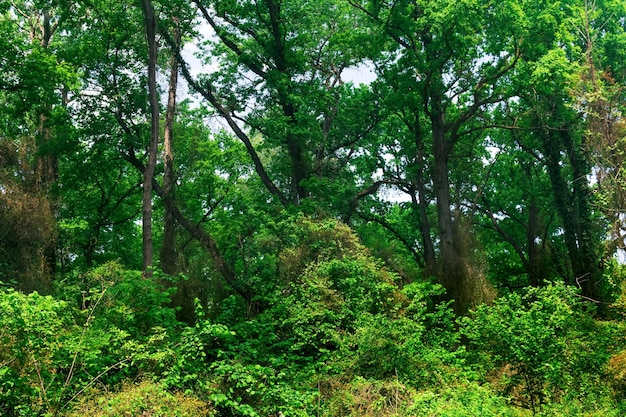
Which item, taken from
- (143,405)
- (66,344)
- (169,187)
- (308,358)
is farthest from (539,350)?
(169,187)

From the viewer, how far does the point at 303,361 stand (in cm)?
1211

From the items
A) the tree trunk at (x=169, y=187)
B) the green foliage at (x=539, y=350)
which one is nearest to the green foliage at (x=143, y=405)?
the green foliage at (x=539, y=350)

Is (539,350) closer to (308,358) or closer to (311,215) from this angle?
(308,358)

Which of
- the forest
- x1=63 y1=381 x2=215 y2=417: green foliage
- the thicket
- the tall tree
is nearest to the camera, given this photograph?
x1=63 y1=381 x2=215 y2=417: green foliage

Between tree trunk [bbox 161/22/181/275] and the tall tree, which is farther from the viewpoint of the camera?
tree trunk [bbox 161/22/181/275]

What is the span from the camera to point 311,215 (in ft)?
54.9

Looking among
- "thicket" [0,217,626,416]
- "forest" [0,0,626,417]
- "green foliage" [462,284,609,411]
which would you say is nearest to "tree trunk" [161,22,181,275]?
"forest" [0,0,626,417]

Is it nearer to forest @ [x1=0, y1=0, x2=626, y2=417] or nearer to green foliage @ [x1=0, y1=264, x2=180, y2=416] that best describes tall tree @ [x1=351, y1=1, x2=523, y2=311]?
forest @ [x1=0, y1=0, x2=626, y2=417]

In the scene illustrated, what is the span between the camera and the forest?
929cm

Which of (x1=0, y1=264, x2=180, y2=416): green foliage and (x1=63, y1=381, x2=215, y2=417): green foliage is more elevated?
(x1=0, y1=264, x2=180, y2=416): green foliage

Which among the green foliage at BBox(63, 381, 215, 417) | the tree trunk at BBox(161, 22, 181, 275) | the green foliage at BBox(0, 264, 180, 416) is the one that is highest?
the tree trunk at BBox(161, 22, 181, 275)

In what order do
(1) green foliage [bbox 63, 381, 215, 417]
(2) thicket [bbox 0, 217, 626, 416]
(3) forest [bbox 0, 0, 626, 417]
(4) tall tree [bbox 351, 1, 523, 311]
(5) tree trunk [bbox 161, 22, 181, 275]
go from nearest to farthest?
(1) green foliage [bbox 63, 381, 215, 417] → (2) thicket [bbox 0, 217, 626, 416] → (3) forest [bbox 0, 0, 626, 417] → (4) tall tree [bbox 351, 1, 523, 311] → (5) tree trunk [bbox 161, 22, 181, 275]

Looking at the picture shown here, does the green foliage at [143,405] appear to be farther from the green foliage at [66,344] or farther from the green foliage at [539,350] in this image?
the green foliage at [539,350]

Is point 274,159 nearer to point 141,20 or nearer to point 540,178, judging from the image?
point 141,20
